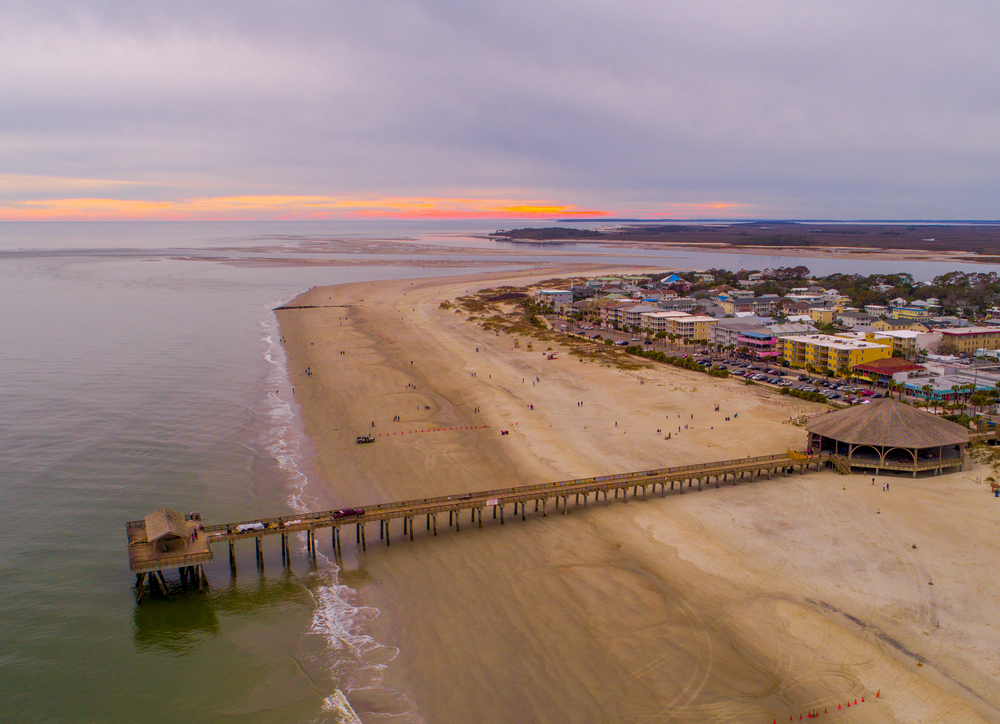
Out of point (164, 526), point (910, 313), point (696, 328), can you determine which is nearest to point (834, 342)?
point (696, 328)

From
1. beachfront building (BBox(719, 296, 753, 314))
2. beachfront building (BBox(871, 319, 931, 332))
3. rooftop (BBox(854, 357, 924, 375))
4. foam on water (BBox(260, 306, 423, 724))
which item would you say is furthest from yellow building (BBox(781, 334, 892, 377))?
foam on water (BBox(260, 306, 423, 724))

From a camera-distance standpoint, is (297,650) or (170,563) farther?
(170,563)

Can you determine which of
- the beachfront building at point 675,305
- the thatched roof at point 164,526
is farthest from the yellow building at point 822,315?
the thatched roof at point 164,526

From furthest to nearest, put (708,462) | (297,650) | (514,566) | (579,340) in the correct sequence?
(579,340)
(708,462)
(514,566)
(297,650)

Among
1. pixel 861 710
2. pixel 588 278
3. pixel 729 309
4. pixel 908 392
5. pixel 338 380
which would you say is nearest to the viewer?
pixel 861 710

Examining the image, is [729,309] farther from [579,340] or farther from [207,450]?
[207,450]

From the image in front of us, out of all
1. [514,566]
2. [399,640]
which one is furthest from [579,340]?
[399,640]
